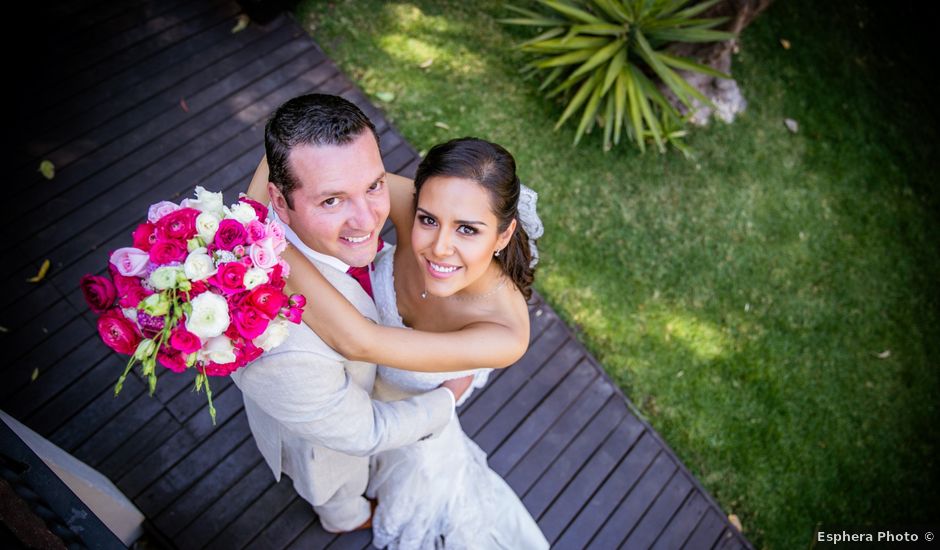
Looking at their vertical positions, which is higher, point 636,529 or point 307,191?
point 307,191

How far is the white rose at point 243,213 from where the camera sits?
74.5 inches

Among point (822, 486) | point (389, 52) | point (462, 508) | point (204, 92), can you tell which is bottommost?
point (822, 486)

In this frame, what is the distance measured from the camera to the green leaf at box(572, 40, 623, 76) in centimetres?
478

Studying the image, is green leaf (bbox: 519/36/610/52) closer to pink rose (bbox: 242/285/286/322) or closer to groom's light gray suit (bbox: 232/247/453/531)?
groom's light gray suit (bbox: 232/247/453/531)

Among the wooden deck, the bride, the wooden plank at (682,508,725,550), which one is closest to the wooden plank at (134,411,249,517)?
the wooden deck

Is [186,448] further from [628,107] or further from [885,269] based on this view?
[885,269]

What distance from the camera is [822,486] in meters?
4.47

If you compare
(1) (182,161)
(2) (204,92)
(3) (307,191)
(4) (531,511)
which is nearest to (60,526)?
(3) (307,191)

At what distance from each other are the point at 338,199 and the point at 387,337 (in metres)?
0.56

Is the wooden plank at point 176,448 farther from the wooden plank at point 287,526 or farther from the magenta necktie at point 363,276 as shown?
the magenta necktie at point 363,276

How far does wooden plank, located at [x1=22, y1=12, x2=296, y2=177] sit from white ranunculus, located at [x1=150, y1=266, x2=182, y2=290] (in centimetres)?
327

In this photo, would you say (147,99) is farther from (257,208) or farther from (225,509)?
(257,208)

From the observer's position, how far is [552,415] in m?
4.08

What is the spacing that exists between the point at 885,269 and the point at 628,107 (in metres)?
2.84
